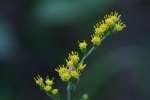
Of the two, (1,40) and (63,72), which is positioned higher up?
(1,40)

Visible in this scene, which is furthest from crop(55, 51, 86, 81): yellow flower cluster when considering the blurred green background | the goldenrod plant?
the blurred green background

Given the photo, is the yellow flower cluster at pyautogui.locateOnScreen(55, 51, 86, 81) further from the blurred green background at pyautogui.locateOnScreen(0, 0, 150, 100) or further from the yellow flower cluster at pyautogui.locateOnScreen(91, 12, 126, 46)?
the blurred green background at pyautogui.locateOnScreen(0, 0, 150, 100)

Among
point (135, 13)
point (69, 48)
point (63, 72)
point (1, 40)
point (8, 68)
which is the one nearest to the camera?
point (63, 72)

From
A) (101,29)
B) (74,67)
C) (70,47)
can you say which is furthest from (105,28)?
(70,47)

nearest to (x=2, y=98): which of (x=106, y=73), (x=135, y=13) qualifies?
(x=106, y=73)

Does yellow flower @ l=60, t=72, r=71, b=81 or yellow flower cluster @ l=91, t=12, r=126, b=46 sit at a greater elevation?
yellow flower cluster @ l=91, t=12, r=126, b=46

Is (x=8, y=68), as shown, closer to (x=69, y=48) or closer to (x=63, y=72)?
(x=69, y=48)

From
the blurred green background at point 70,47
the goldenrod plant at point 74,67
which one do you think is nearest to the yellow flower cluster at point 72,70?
the goldenrod plant at point 74,67

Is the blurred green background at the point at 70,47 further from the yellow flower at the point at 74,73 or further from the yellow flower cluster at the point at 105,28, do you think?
the yellow flower at the point at 74,73

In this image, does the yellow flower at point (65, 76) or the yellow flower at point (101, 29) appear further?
the yellow flower at point (101, 29)
